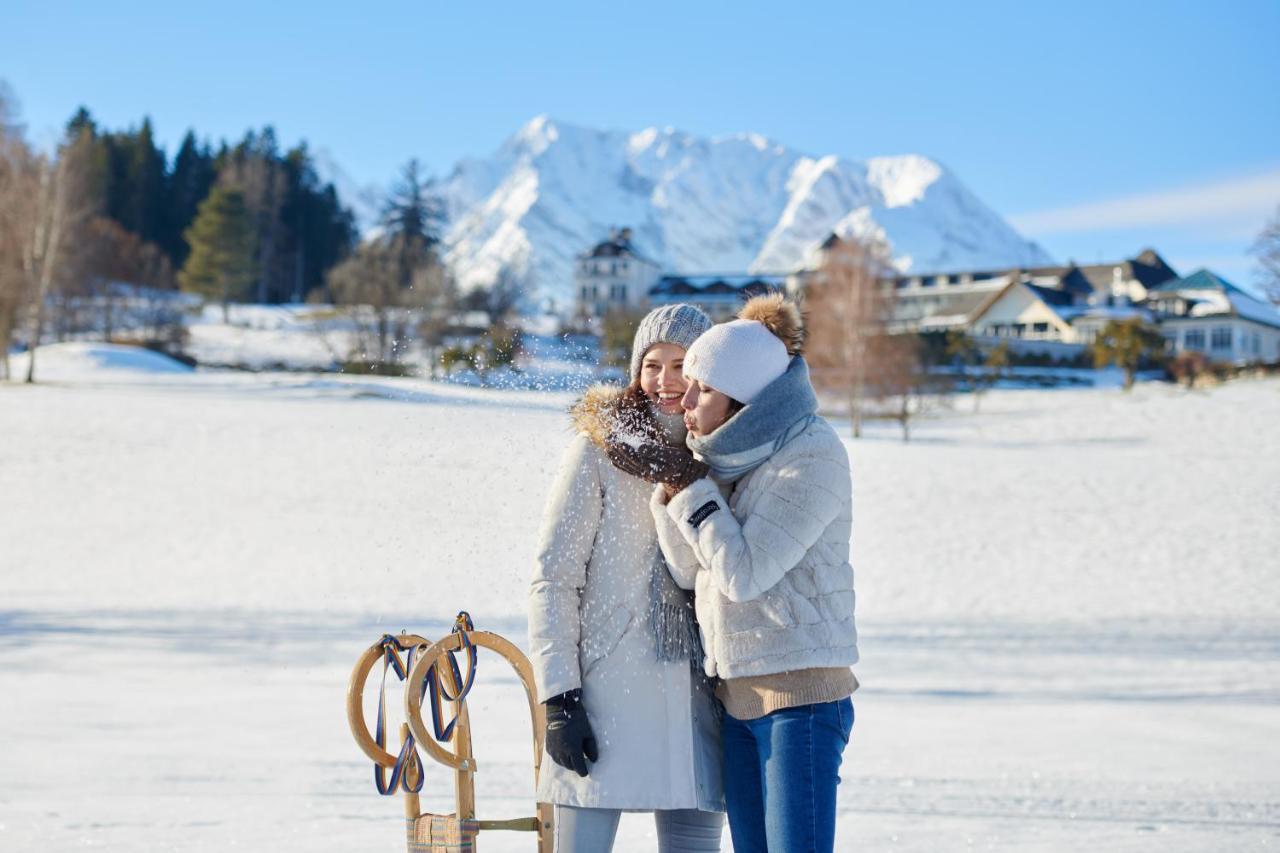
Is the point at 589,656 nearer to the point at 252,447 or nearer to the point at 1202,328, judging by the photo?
the point at 252,447

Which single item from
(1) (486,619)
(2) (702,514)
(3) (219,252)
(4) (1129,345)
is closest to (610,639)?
(2) (702,514)

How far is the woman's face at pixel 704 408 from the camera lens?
8.34ft

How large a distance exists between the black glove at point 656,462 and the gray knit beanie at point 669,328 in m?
0.24

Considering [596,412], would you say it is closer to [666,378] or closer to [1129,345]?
[666,378]

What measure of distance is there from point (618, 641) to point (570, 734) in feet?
0.80

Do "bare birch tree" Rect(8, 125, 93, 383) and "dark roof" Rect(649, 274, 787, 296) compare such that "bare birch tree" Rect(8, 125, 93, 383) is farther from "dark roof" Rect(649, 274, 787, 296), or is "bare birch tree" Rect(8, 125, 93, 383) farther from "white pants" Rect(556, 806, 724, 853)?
"dark roof" Rect(649, 274, 787, 296)

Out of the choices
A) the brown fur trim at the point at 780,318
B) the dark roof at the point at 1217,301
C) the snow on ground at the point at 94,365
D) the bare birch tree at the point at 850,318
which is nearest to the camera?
the brown fur trim at the point at 780,318

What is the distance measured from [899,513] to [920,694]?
866cm

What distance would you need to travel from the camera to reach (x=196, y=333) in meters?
47.3

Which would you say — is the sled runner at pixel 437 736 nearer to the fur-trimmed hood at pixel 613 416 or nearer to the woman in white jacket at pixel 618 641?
the woman in white jacket at pixel 618 641

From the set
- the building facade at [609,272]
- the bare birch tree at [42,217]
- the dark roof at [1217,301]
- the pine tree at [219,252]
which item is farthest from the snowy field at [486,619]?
the building facade at [609,272]

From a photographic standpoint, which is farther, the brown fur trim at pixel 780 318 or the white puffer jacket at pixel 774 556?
the brown fur trim at pixel 780 318

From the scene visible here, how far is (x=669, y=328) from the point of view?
8.77 feet

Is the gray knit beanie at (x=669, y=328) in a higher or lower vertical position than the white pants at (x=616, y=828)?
higher
